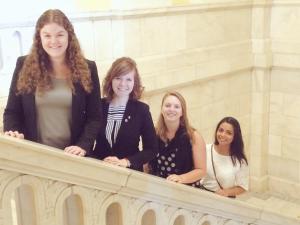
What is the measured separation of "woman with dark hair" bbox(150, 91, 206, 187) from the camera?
123 inches

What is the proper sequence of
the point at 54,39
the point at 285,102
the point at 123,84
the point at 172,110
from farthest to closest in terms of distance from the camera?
the point at 285,102 → the point at 172,110 → the point at 123,84 → the point at 54,39

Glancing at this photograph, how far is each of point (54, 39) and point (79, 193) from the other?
82 cm

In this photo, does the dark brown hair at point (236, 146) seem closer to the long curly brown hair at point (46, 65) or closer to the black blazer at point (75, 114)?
the black blazer at point (75, 114)

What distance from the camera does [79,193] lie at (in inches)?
70.8

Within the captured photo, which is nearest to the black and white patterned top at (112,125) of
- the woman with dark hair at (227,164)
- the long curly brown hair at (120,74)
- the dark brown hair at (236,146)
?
the long curly brown hair at (120,74)

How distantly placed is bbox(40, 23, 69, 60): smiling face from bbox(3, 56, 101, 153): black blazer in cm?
19

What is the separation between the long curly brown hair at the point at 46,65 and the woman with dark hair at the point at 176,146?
904mm

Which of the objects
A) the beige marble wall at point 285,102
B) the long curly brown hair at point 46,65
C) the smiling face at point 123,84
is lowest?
the beige marble wall at point 285,102

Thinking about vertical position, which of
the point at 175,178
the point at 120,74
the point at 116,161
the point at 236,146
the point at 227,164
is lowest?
the point at 227,164

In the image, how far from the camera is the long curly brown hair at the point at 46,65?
2.24 m

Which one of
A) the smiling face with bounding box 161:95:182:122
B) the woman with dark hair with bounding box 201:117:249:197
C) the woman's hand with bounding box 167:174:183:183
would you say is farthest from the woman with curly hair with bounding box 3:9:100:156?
the woman with dark hair with bounding box 201:117:249:197

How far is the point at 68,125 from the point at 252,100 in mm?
Answer: 4806

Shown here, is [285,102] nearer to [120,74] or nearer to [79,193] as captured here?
[120,74]

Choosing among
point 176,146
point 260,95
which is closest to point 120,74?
point 176,146
